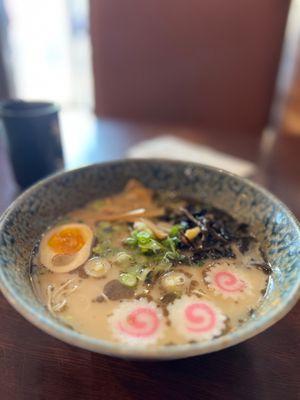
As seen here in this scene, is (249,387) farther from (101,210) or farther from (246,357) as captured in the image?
(101,210)

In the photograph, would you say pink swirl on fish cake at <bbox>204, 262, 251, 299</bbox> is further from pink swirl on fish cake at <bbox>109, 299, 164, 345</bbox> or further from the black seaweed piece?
pink swirl on fish cake at <bbox>109, 299, 164, 345</bbox>

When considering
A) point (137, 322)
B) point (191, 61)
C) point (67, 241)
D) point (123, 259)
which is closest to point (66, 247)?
point (67, 241)

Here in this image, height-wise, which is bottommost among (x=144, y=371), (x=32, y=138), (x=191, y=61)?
(x=144, y=371)

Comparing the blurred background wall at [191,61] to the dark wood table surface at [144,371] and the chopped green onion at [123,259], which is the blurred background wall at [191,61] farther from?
the dark wood table surface at [144,371]

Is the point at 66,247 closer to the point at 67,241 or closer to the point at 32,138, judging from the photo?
the point at 67,241

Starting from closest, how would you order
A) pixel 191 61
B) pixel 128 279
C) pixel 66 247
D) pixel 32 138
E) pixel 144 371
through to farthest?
1. pixel 144 371
2. pixel 128 279
3. pixel 66 247
4. pixel 32 138
5. pixel 191 61

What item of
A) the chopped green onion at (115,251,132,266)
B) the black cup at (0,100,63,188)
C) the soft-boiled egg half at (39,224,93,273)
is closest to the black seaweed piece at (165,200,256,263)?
the chopped green onion at (115,251,132,266)

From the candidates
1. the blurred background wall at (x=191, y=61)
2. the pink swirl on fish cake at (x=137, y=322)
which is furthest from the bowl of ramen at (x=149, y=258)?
the blurred background wall at (x=191, y=61)

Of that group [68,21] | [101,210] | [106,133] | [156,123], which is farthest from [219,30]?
[68,21]
